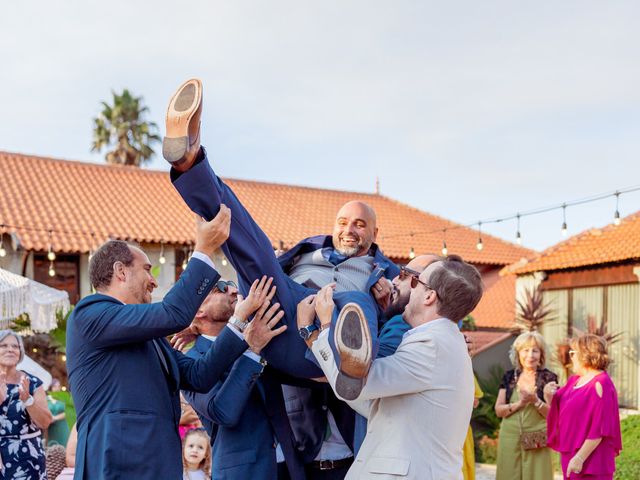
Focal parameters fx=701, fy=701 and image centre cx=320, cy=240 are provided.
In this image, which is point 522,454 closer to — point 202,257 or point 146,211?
point 202,257

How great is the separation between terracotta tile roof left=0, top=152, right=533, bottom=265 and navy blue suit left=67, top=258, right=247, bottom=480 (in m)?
14.6

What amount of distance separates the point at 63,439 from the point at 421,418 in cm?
675

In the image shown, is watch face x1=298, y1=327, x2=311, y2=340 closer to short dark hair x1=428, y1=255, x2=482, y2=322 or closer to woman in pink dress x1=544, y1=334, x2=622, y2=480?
short dark hair x1=428, y1=255, x2=482, y2=322

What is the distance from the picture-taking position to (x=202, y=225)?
296 cm

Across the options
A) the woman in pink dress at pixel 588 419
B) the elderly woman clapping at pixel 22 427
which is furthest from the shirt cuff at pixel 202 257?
the woman in pink dress at pixel 588 419

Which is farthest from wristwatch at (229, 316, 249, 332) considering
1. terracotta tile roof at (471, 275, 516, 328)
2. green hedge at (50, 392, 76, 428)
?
terracotta tile roof at (471, 275, 516, 328)

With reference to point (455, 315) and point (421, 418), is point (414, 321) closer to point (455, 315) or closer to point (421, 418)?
point (455, 315)

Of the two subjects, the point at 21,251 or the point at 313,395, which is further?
the point at 21,251

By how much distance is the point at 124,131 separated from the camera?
3156 cm

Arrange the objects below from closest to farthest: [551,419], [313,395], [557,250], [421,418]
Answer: [421,418] → [313,395] → [551,419] → [557,250]

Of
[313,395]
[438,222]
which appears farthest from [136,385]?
[438,222]

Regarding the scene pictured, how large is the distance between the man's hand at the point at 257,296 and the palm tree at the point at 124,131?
2963 centimetres

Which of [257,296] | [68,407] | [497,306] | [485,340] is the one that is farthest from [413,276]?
[497,306]

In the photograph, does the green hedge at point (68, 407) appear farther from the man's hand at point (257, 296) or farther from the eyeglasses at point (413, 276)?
the eyeglasses at point (413, 276)
